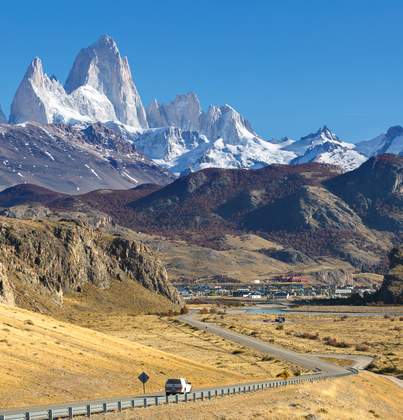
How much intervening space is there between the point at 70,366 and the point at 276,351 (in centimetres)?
5568

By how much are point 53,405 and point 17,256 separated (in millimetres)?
134197

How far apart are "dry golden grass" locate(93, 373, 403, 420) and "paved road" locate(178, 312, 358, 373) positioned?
1719 centimetres

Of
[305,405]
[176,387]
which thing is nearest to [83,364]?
[176,387]

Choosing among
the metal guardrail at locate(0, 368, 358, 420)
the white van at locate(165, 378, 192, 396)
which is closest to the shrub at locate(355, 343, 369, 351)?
the metal guardrail at locate(0, 368, 358, 420)

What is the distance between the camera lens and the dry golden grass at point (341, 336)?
12761cm

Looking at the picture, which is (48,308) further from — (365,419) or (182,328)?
(365,419)

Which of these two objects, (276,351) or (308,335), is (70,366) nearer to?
(276,351)

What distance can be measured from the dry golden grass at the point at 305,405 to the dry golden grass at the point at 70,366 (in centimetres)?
931

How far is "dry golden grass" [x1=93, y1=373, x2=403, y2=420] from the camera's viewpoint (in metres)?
53.7

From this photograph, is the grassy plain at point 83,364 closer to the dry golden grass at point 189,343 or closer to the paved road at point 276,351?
the dry golden grass at point 189,343

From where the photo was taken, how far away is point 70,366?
71.8 meters

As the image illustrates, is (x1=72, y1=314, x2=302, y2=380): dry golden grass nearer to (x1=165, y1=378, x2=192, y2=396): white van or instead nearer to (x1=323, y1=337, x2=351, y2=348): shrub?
(x1=323, y1=337, x2=351, y2=348): shrub

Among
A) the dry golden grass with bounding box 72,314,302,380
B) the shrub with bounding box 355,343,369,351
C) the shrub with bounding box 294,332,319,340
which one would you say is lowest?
the shrub with bounding box 355,343,369,351

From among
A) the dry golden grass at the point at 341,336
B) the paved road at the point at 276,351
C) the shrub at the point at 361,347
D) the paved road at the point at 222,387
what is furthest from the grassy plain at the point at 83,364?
the shrub at the point at 361,347
